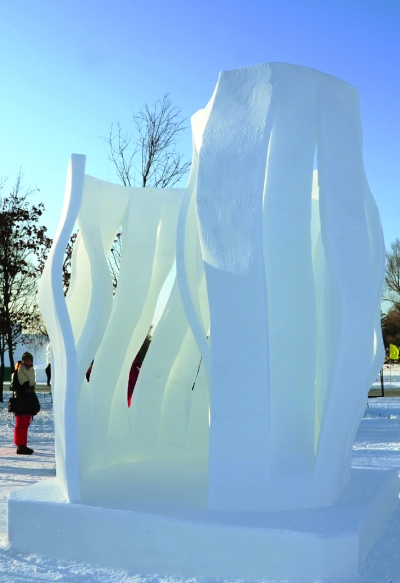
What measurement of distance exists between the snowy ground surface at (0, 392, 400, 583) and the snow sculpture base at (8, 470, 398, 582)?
102 millimetres

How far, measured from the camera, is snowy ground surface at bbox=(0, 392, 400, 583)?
15.4 feet

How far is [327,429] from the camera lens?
17.6ft

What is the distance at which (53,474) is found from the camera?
8289mm

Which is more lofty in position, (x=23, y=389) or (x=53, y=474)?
(x=23, y=389)

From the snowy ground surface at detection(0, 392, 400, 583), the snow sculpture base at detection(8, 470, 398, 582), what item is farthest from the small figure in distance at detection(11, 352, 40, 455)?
the snow sculpture base at detection(8, 470, 398, 582)

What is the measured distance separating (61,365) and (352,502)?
2.60 metres

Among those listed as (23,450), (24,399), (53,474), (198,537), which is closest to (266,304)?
(198,537)

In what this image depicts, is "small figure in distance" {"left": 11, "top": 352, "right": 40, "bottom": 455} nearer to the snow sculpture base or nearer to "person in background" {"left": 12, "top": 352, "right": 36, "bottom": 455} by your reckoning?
"person in background" {"left": 12, "top": 352, "right": 36, "bottom": 455}

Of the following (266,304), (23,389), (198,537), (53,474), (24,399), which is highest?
(266,304)

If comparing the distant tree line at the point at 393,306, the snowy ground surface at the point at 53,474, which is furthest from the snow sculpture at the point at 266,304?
the distant tree line at the point at 393,306

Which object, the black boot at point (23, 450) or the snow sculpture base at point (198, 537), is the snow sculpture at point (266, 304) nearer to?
the snow sculpture base at point (198, 537)

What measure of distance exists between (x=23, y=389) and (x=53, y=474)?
6.23 ft

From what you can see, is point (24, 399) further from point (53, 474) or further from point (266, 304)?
point (266, 304)

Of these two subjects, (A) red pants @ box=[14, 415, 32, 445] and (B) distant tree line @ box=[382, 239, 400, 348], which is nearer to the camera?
(A) red pants @ box=[14, 415, 32, 445]
